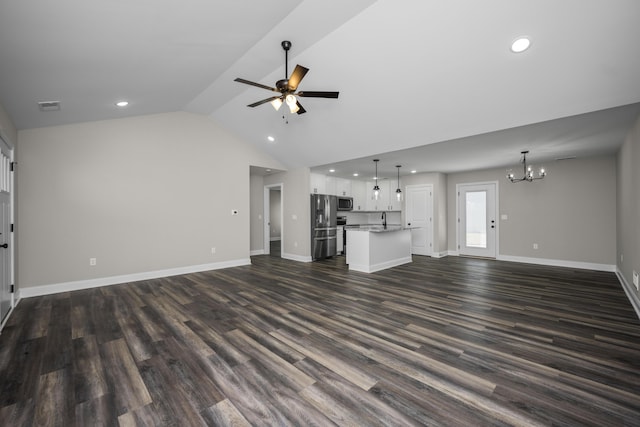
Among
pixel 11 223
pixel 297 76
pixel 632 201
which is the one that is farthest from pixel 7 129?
pixel 632 201

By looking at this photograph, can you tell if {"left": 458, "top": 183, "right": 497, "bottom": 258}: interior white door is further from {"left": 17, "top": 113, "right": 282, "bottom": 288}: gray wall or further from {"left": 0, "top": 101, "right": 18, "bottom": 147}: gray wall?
{"left": 0, "top": 101, "right": 18, "bottom": 147}: gray wall

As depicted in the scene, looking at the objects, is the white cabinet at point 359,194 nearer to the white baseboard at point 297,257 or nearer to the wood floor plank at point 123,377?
the white baseboard at point 297,257

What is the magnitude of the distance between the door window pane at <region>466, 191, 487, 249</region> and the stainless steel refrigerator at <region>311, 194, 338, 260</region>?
12.5 ft

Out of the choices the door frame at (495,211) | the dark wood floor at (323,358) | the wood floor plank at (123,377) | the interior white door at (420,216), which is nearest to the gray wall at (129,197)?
the dark wood floor at (323,358)

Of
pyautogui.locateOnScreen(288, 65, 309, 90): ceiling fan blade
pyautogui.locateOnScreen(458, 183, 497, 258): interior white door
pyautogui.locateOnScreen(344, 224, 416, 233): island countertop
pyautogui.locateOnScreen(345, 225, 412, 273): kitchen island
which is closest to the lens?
pyautogui.locateOnScreen(288, 65, 309, 90): ceiling fan blade

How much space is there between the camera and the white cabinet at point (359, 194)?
30.3ft

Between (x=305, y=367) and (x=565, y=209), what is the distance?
7273 mm

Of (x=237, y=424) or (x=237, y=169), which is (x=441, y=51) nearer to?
(x=237, y=424)

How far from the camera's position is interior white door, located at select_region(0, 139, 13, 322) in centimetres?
328

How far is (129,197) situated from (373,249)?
4.87m

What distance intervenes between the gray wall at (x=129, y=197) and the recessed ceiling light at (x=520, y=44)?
5.46 metres

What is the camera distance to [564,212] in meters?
6.44

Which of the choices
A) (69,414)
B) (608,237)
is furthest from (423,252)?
(69,414)

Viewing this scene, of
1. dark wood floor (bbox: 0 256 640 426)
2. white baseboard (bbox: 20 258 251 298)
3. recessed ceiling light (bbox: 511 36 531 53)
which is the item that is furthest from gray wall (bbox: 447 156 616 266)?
white baseboard (bbox: 20 258 251 298)
